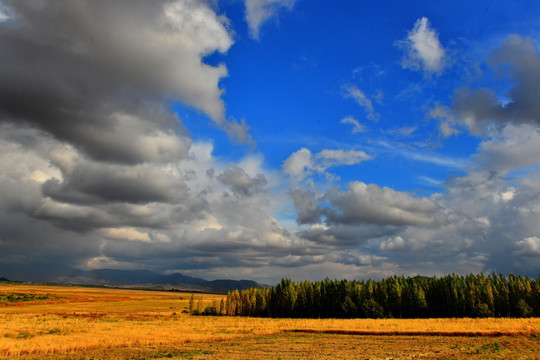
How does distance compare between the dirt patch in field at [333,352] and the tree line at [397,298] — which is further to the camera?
the tree line at [397,298]

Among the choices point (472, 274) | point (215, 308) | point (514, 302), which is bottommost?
point (215, 308)

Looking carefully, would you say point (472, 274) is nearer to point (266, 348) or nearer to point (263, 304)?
point (263, 304)

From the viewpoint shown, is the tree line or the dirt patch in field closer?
the dirt patch in field

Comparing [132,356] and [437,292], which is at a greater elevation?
[437,292]

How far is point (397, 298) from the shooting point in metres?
110

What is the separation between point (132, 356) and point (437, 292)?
334ft

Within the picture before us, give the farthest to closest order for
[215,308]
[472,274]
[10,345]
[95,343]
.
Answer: [215,308] < [472,274] < [95,343] < [10,345]

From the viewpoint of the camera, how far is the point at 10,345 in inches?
1626

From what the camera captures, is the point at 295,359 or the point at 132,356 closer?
the point at 295,359

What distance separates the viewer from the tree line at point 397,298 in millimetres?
101938

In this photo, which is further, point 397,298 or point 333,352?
point 397,298

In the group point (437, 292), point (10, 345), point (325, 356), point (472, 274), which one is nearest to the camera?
point (325, 356)

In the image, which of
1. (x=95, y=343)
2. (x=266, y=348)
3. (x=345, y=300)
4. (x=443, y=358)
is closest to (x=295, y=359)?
(x=266, y=348)

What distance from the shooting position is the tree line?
102 metres
